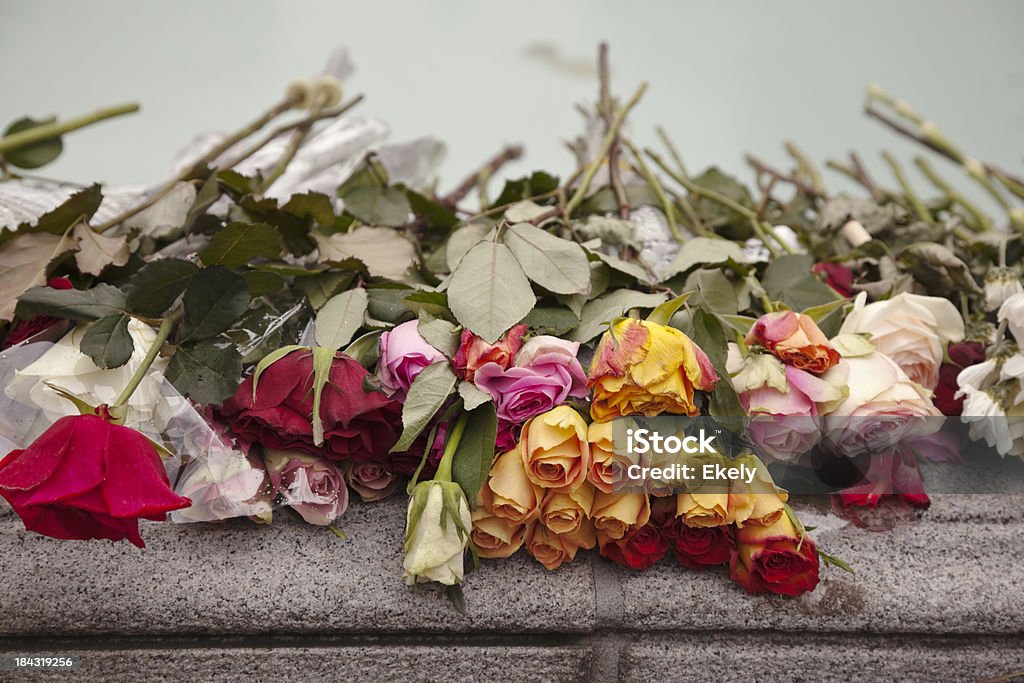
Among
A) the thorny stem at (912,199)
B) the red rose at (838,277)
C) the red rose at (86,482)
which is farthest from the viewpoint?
the thorny stem at (912,199)

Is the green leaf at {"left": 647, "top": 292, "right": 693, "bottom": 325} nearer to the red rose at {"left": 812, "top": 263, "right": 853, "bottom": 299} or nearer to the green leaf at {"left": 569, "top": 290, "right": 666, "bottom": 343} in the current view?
the green leaf at {"left": 569, "top": 290, "right": 666, "bottom": 343}

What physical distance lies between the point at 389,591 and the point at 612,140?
39cm

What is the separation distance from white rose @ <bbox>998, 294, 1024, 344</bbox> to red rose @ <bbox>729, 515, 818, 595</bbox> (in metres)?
0.16

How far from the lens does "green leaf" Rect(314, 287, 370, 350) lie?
392 millimetres

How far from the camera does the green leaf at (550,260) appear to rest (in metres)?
0.41

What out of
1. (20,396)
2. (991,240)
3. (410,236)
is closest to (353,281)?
(410,236)

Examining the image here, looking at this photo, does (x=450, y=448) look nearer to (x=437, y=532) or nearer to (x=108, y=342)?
(x=437, y=532)

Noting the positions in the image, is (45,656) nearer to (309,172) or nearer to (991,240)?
(309,172)

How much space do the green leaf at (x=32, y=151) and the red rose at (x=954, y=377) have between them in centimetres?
63

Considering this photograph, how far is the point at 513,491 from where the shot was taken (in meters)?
0.35

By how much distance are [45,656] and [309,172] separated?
437mm

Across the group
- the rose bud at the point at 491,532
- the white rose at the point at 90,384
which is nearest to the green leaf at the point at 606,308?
the rose bud at the point at 491,532

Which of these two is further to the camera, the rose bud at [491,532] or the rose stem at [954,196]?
the rose stem at [954,196]

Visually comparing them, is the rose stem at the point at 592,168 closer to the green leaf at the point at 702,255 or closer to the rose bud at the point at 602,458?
the green leaf at the point at 702,255
